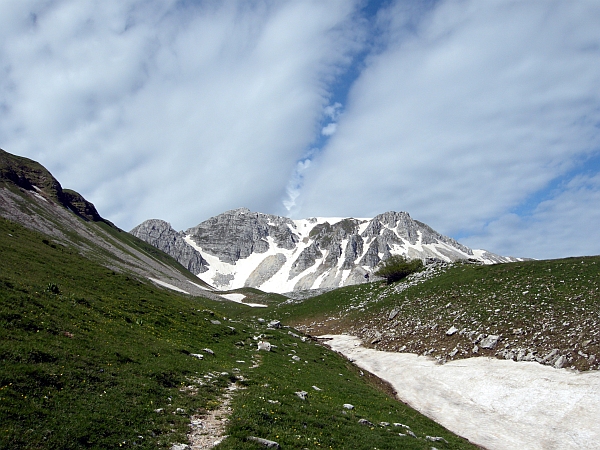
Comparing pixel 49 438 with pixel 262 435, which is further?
pixel 262 435

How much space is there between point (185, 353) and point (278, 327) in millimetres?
24895

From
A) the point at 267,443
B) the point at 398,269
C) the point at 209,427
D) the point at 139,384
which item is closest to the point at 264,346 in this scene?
the point at 139,384

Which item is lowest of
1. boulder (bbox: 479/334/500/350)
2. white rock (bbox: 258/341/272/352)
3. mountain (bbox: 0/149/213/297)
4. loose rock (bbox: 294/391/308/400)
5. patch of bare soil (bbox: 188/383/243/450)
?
patch of bare soil (bbox: 188/383/243/450)

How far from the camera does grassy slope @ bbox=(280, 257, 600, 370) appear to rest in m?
33.5

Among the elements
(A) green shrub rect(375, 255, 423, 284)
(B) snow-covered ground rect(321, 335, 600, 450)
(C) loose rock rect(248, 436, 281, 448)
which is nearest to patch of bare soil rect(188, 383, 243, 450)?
(C) loose rock rect(248, 436, 281, 448)

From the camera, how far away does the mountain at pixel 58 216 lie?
8900 centimetres

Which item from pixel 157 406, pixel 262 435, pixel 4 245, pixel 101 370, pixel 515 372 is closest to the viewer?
pixel 262 435

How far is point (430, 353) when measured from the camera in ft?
131

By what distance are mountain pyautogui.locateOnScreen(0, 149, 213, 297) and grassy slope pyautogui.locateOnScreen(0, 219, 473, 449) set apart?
165ft

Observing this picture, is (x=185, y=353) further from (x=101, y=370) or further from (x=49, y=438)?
(x=49, y=438)

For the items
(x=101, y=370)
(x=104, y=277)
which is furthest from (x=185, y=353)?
(x=104, y=277)

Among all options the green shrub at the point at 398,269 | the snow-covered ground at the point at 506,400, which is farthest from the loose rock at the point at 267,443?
the green shrub at the point at 398,269

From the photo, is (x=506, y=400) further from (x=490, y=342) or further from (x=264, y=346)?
(x=264, y=346)

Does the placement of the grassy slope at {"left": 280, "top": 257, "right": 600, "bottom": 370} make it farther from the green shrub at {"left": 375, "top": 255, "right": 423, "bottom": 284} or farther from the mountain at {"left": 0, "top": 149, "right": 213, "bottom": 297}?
the mountain at {"left": 0, "top": 149, "right": 213, "bottom": 297}
